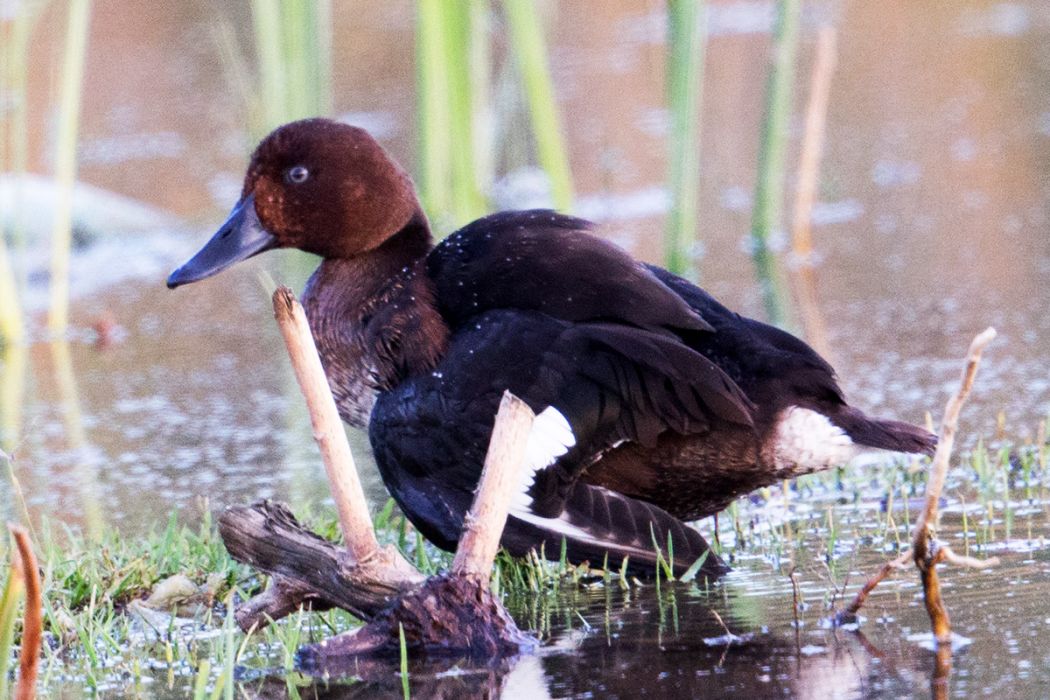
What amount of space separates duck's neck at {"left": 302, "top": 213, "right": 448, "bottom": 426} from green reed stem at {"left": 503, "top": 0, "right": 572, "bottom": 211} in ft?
9.09

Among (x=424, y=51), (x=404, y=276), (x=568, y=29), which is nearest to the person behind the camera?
(x=404, y=276)

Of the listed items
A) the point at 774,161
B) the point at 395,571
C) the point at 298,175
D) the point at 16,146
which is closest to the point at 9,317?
the point at 16,146

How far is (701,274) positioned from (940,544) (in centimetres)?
607

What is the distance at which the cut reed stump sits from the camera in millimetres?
3621

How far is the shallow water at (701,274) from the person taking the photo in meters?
3.74

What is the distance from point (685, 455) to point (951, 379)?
2829mm

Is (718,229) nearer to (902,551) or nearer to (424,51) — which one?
(424,51)

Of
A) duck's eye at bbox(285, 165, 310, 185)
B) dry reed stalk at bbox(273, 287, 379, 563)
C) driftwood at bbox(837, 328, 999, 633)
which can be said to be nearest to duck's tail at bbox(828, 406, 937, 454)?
driftwood at bbox(837, 328, 999, 633)

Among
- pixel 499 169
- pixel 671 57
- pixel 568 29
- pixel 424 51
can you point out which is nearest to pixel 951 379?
pixel 671 57

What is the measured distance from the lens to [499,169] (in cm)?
1230

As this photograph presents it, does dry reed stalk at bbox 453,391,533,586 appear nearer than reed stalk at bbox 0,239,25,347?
Yes

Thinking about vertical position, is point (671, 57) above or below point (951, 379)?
above

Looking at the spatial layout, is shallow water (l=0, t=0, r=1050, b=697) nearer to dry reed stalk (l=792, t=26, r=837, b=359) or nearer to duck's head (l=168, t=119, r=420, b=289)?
dry reed stalk (l=792, t=26, r=837, b=359)

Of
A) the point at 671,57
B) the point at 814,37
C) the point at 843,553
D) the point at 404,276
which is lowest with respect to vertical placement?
the point at 843,553
